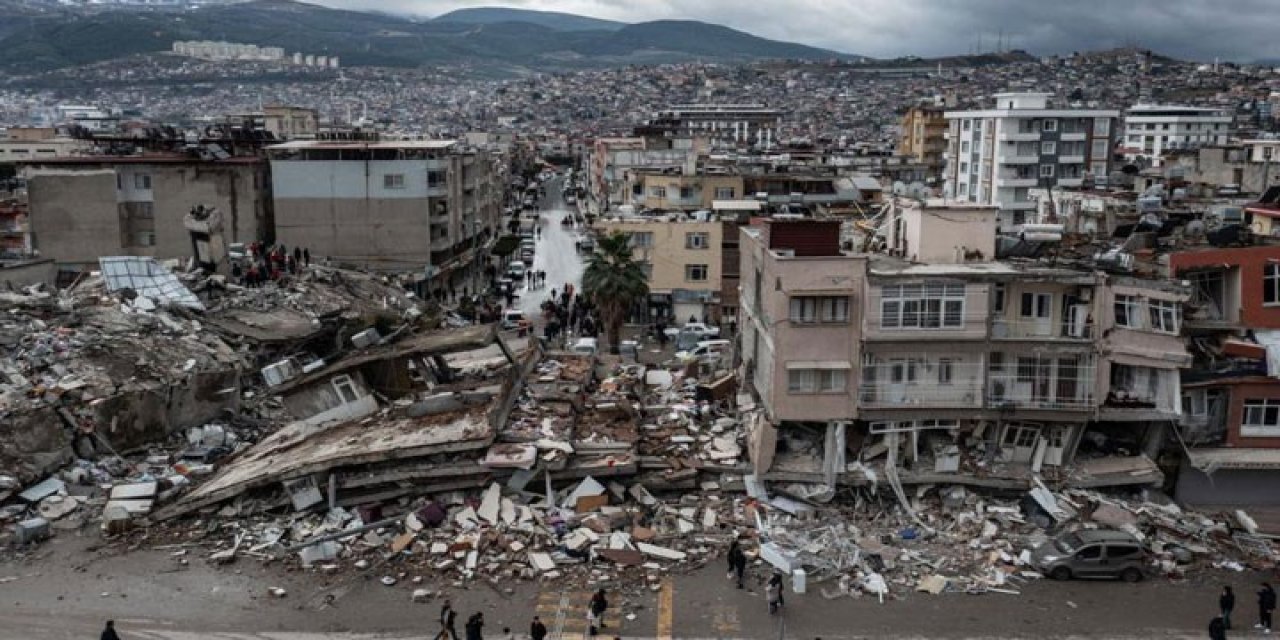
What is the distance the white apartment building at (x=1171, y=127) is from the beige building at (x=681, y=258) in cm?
7325

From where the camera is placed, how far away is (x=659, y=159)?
7406 cm

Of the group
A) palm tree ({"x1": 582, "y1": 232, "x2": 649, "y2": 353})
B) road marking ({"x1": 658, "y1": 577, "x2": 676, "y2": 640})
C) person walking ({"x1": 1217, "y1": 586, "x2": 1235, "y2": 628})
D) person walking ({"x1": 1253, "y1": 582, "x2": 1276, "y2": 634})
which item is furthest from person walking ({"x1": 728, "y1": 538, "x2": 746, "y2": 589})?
palm tree ({"x1": 582, "y1": 232, "x2": 649, "y2": 353})

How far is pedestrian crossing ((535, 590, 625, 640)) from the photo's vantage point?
16.8m

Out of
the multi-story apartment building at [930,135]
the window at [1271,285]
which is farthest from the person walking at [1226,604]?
the multi-story apartment building at [930,135]

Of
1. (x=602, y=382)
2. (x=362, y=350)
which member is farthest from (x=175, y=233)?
(x=602, y=382)

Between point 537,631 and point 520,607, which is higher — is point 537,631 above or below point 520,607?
above

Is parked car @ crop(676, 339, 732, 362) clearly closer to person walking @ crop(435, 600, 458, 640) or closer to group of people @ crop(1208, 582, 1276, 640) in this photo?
person walking @ crop(435, 600, 458, 640)

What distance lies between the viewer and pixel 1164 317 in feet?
71.8

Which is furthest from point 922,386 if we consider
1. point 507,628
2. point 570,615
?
point 507,628

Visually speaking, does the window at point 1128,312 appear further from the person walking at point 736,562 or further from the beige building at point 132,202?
the beige building at point 132,202

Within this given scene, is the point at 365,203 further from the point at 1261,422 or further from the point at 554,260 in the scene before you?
the point at 1261,422

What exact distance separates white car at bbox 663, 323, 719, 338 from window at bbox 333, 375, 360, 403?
16.6 metres

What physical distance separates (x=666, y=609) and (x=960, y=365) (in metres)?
8.56

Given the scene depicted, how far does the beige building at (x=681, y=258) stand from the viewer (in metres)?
44.0
